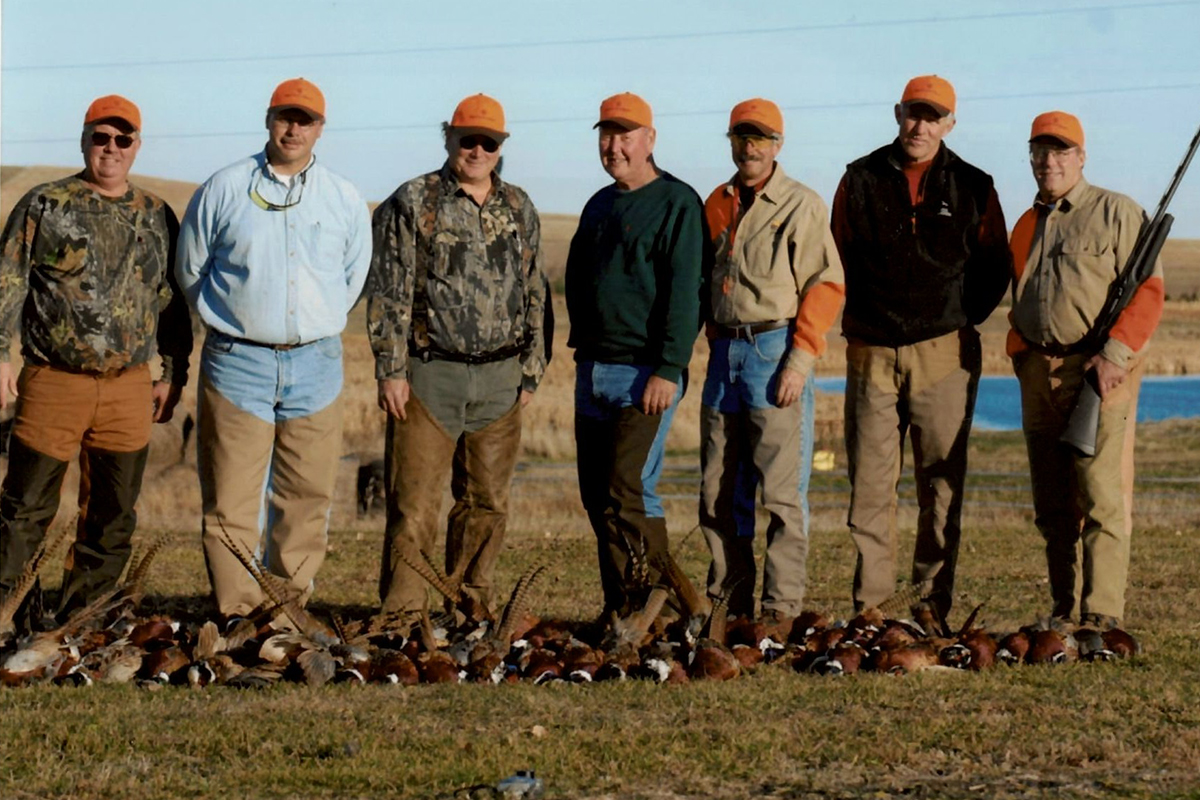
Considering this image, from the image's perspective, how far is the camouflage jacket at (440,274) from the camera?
26.3 feet

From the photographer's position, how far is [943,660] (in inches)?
295

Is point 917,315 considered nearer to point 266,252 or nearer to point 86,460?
point 266,252

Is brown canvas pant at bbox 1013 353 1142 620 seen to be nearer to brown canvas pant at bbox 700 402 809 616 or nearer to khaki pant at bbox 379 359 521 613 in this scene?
brown canvas pant at bbox 700 402 809 616

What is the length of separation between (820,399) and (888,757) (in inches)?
1244

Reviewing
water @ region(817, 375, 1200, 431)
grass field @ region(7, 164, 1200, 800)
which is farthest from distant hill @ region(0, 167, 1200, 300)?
grass field @ region(7, 164, 1200, 800)

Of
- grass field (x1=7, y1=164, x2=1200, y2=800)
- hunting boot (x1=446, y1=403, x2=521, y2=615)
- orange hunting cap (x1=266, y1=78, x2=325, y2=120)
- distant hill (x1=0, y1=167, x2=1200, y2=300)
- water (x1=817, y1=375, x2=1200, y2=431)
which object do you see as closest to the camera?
grass field (x1=7, y1=164, x2=1200, y2=800)

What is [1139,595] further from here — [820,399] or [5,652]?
[820,399]

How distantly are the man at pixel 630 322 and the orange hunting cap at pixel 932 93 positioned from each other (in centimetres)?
109

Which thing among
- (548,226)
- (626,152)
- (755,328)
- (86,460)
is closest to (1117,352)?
(755,328)

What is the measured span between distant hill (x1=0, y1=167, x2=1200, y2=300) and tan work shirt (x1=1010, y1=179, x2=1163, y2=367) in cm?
6054

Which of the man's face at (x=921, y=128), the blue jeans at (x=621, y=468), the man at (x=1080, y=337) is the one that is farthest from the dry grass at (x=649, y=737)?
the man's face at (x=921, y=128)

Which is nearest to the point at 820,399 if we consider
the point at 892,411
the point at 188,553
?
the point at 188,553

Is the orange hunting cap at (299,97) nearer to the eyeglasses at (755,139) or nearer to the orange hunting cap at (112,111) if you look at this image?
the orange hunting cap at (112,111)

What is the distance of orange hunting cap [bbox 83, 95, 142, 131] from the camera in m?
8.02
